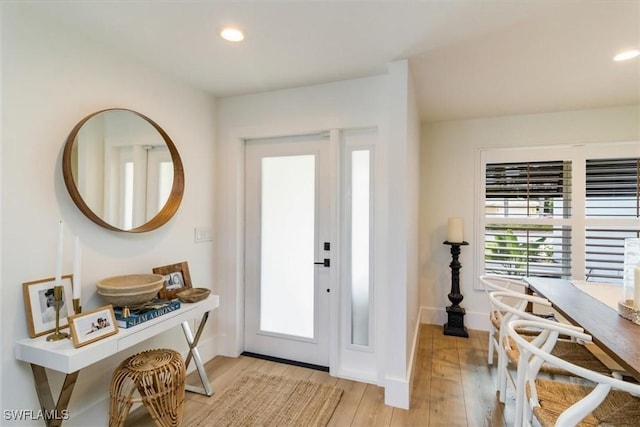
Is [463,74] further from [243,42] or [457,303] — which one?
[457,303]

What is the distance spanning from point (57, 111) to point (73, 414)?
1731 millimetres

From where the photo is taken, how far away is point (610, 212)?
325 cm

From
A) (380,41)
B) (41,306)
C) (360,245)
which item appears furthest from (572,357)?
(41,306)

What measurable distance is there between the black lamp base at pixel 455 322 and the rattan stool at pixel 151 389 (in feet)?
9.22

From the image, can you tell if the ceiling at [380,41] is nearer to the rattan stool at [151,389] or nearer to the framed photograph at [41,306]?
the framed photograph at [41,306]

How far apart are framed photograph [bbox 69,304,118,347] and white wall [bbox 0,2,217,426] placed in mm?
313

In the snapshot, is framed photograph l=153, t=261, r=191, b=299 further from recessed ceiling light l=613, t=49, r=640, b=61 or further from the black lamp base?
recessed ceiling light l=613, t=49, r=640, b=61

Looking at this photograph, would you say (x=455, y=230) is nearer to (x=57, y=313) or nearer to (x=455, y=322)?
(x=455, y=322)

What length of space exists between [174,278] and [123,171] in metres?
0.87

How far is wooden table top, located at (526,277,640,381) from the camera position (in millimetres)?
1275

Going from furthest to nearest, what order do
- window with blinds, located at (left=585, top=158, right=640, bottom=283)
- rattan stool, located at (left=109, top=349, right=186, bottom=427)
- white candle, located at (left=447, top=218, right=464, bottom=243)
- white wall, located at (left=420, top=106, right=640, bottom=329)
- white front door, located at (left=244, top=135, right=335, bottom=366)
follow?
white candle, located at (left=447, top=218, right=464, bottom=243) < white wall, located at (left=420, top=106, right=640, bottom=329) < window with blinds, located at (left=585, top=158, right=640, bottom=283) < white front door, located at (left=244, top=135, right=335, bottom=366) < rattan stool, located at (left=109, top=349, right=186, bottom=427)

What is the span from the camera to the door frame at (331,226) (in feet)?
8.43

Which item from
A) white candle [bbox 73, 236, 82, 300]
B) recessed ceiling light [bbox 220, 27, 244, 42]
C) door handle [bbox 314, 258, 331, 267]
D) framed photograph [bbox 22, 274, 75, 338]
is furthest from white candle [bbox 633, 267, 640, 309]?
framed photograph [bbox 22, 274, 75, 338]

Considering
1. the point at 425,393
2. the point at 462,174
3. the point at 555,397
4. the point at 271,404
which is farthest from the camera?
the point at 462,174
